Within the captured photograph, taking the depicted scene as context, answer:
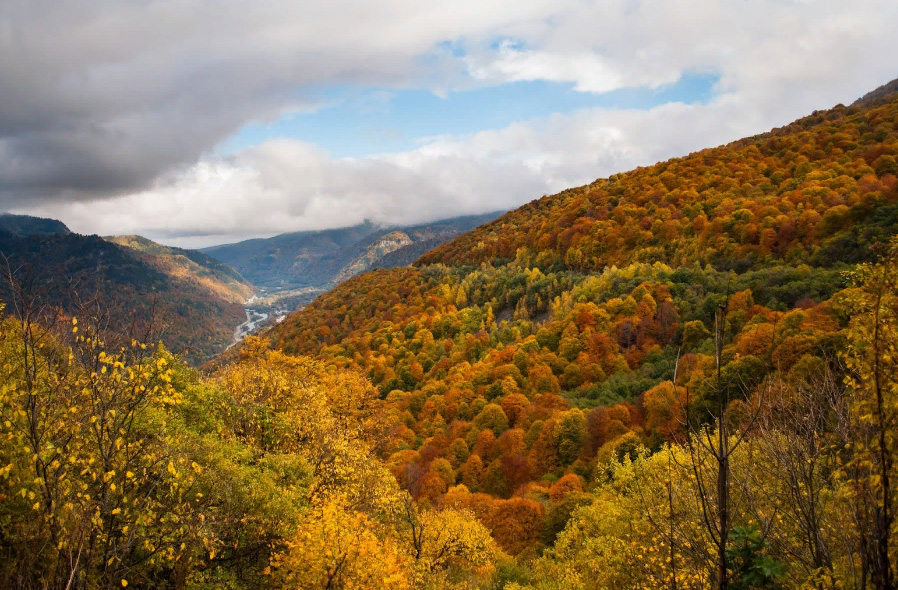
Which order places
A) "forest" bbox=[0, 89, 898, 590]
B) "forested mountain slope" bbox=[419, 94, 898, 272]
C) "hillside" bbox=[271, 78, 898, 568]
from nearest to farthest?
"forest" bbox=[0, 89, 898, 590] < "hillside" bbox=[271, 78, 898, 568] < "forested mountain slope" bbox=[419, 94, 898, 272]

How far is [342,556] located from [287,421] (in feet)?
41.5

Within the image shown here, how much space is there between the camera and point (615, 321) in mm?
80250

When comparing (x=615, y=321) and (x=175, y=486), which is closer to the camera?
(x=175, y=486)

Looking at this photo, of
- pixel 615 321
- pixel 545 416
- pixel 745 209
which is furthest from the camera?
pixel 745 209

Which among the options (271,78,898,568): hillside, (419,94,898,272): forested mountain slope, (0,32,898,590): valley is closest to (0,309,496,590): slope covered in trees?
(0,32,898,590): valley

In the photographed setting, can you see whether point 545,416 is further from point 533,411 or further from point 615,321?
point 615,321

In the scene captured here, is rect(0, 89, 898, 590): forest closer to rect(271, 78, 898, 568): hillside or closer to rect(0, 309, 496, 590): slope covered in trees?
rect(0, 309, 496, 590): slope covered in trees

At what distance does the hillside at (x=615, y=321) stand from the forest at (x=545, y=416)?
507mm

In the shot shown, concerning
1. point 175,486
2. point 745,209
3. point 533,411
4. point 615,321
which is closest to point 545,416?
point 533,411

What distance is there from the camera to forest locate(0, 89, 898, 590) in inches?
361

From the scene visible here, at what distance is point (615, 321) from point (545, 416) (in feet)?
86.3

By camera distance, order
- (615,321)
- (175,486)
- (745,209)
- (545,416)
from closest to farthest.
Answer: (175,486), (545,416), (615,321), (745,209)

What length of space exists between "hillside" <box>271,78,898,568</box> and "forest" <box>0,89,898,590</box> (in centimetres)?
51

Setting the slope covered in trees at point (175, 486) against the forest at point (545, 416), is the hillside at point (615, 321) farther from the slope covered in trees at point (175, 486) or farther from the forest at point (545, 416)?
the slope covered in trees at point (175, 486)
